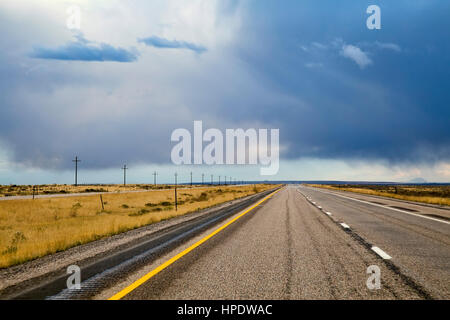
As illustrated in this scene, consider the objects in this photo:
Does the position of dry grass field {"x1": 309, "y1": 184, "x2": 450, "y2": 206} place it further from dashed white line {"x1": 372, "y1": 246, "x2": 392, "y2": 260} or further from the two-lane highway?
dashed white line {"x1": 372, "y1": 246, "x2": 392, "y2": 260}

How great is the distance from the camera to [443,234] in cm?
889

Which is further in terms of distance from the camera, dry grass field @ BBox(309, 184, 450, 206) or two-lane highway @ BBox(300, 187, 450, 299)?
dry grass field @ BBox(309, 184, 450, 206)

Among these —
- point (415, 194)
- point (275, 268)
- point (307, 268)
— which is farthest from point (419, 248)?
point (415, 194)

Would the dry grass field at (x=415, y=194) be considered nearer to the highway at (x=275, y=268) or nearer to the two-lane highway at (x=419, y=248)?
the two-lane highway at (x=419, y=248)

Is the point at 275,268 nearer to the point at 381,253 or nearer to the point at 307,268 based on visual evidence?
the point at 307,268

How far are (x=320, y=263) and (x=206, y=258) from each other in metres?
2.15

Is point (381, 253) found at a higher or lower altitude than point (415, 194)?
higher

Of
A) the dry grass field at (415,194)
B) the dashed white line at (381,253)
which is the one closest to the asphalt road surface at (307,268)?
the dashed white line at (381,253)

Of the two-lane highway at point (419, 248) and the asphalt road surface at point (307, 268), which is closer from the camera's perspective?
the asphalt road surface at point (307, 268)

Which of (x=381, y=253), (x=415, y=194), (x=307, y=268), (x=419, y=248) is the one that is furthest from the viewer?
(x=415, y=194)

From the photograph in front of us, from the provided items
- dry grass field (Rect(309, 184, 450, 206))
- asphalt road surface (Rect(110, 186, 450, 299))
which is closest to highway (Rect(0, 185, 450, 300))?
asphalt road surface (Rect(110, 186, 450, 299))

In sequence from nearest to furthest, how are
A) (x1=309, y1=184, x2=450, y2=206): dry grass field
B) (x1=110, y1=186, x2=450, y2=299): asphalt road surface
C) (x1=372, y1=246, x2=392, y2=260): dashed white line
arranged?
(x1=110, y1=186, x2=450, y2=299): asphalt road surface
(x1=372, y1=246, x2=392, y2=260): dashed white line
(x1=309, y1=184, x2=450, y2=206): dry grass field

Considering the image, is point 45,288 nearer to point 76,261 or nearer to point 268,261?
point 76,261
